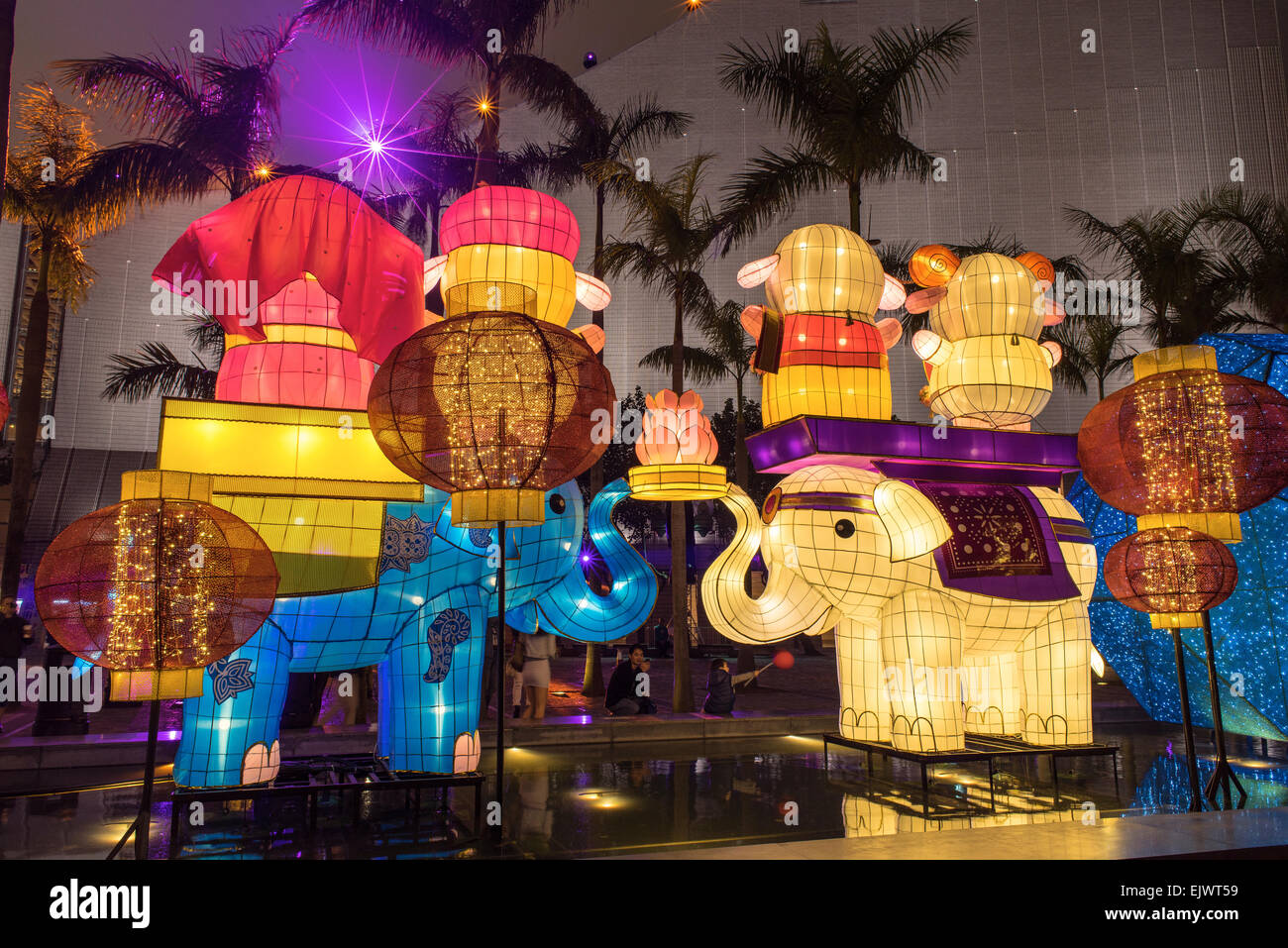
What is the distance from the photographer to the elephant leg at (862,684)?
22.2 ft

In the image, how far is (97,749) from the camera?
325 inches

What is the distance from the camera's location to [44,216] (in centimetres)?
1175

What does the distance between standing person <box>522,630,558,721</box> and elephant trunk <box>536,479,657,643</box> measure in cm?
328

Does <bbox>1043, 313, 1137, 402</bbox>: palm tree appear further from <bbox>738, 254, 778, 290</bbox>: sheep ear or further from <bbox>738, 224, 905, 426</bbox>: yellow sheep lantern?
<bbox>738, 254, 778, 290</bbox>: sheep ear

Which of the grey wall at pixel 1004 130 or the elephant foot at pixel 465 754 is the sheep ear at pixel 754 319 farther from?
the grey wall at pixel 1004 130

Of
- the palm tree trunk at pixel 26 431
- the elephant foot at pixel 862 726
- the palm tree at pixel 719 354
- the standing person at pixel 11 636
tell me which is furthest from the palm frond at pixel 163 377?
the elephant foot at pixel 862 726

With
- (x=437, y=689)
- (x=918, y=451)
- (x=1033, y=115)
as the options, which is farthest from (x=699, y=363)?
(x=1033, y=115)

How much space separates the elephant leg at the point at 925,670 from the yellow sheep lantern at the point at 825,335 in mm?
1569

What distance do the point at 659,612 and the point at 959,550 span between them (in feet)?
70.9

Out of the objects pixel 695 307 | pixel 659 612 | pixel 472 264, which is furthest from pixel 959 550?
pixel 659 612

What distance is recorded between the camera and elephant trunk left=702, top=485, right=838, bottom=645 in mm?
6559

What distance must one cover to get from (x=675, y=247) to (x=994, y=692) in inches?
269

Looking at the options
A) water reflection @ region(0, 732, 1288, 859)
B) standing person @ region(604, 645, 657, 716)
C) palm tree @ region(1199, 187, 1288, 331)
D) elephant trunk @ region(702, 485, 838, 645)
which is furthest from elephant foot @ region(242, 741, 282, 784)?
palm tree @ region(1199, 187, 1288, 331)
